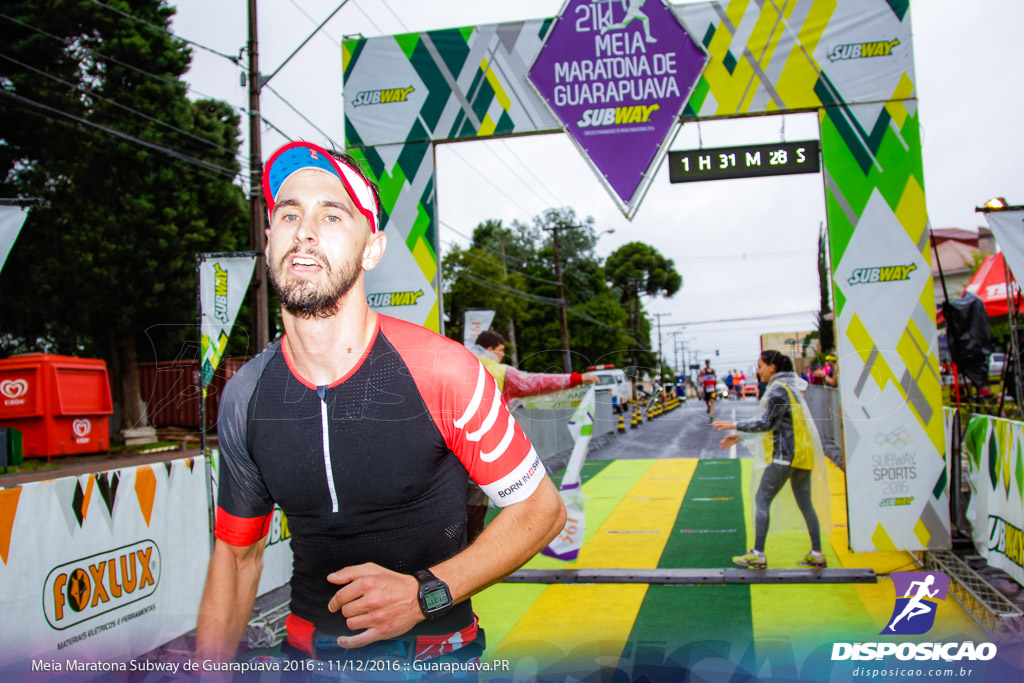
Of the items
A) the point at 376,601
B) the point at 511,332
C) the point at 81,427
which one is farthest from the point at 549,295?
the point at 81,427

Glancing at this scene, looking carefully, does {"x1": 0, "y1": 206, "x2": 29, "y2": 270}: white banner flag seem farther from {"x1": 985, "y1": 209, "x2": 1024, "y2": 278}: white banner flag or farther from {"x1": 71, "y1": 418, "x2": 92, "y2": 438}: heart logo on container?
{"x1": 71, "y1": 418, "x2": 92, "y2": 438}: heart logo on container

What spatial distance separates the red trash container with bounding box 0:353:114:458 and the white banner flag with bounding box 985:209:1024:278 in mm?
15483

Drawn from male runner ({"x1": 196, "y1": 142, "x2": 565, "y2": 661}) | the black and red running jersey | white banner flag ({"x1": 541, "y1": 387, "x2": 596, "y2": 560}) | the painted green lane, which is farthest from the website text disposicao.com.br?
white banner flag ({"x1": 541, "y1": 387, "x2": 596, "y2": 560})

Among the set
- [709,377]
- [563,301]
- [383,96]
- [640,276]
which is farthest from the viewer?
[709,377]

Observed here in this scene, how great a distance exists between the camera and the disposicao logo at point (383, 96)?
11.2ft

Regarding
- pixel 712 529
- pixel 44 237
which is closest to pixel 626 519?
pixel 712 529

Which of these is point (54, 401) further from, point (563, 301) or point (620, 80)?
point (563, 301)

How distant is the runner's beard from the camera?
4.80 ft

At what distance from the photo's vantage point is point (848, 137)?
462 cm

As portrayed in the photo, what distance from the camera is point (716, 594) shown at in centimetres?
536

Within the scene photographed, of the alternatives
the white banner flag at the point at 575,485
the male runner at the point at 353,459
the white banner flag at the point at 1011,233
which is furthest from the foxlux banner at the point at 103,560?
the white banner flag at the point at 1011,233

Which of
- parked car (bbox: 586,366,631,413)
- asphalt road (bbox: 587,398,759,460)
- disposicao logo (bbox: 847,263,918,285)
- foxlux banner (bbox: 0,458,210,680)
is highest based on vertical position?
disposicao logo (bbox: 847,263,918,285)

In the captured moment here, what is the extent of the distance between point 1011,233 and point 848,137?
1.17m

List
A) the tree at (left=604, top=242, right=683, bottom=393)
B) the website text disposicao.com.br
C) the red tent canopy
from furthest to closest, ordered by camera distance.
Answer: the red tent canopy
the tree at (left=604, top=242, right=683, bottom=393)
the website text disposicao.com.br
